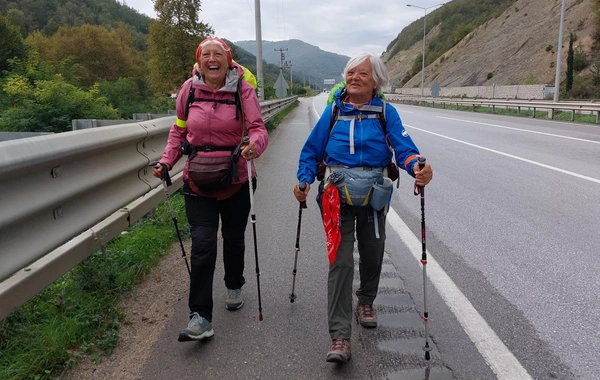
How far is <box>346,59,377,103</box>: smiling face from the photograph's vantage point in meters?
3.23

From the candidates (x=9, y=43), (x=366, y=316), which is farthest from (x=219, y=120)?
(x=9, y=43)

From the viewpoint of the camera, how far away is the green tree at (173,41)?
45062 mm

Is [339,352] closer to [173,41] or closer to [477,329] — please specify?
[477,329]

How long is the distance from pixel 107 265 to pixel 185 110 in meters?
1.47

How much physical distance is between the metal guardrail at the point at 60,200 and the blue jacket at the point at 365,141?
5.02 ft

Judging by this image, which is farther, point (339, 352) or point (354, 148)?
point (354, 148)

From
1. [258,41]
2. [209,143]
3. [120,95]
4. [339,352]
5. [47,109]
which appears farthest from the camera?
[120,95]

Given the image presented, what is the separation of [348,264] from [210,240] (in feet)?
3.15

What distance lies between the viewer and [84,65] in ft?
166

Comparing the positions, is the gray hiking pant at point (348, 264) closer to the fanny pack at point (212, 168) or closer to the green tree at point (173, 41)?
the fanny pack at point (212, 168)

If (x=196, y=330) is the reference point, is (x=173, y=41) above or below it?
above

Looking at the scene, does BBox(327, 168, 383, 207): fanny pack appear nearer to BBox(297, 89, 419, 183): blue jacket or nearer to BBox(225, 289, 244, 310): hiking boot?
BBox(297, 89, 419, 183): blue jacket

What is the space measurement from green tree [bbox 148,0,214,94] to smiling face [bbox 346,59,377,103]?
43687mm

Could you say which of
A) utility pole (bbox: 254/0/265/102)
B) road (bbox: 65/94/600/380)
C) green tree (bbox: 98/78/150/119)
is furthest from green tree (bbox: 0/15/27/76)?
road (bbox: 65/94/600/380)
